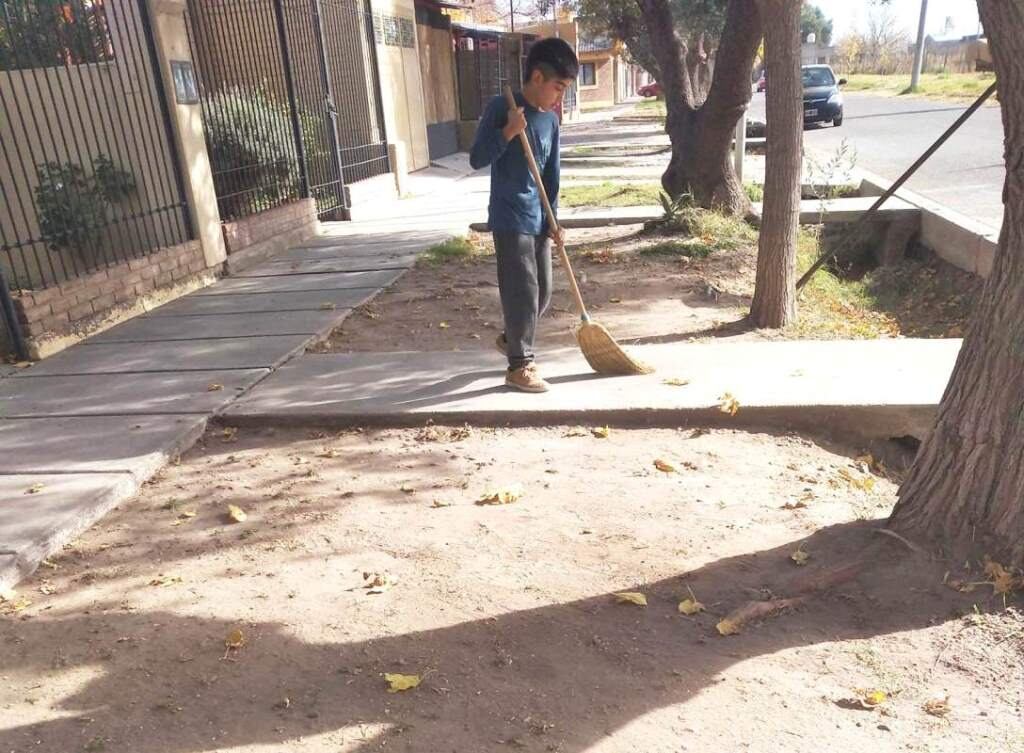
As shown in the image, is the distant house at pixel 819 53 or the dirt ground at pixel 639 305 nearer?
the dirt ground at pixel 639 305

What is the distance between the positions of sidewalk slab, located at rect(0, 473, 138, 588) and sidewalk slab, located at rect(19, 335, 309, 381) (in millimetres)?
1638

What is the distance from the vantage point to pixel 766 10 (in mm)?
5348

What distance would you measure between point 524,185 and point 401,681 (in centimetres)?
269

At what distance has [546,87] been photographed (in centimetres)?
416

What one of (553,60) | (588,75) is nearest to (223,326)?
(553,60)

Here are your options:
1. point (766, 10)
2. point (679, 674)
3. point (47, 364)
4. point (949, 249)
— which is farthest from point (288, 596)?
point (949, 249)

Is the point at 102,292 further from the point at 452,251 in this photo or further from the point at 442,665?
the point at 442,665

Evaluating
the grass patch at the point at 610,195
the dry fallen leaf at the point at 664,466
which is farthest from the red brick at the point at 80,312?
the grass patch at the point at 610,195

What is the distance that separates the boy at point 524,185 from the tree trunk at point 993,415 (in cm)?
209

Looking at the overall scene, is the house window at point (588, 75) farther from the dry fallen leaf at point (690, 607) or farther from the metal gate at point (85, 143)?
the dry fallen leaf at point (690, 607)

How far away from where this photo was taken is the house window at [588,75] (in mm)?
63544

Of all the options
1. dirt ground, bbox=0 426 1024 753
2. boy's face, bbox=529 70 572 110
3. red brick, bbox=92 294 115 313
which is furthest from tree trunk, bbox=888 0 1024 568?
red brick, bbox=92 294 115 313

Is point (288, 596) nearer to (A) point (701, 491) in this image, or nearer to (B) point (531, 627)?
(B) point (531, 627)

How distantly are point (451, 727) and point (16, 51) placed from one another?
5948 mm
